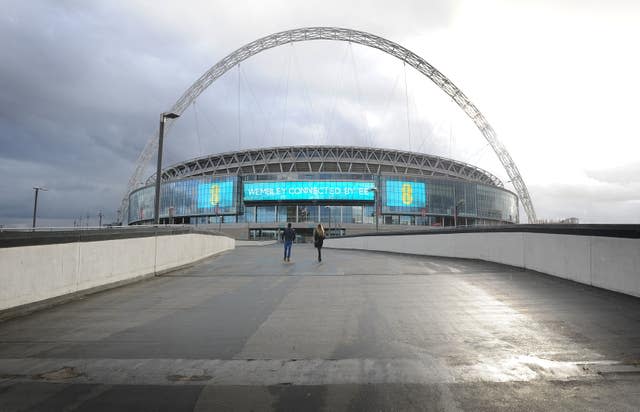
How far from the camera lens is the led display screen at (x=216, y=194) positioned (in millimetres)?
83938

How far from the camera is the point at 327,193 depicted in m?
80.7

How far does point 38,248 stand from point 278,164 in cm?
8742

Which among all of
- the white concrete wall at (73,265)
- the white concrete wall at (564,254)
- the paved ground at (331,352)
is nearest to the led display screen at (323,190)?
the white concrete wall at (564,254)

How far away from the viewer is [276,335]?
4.68 metres

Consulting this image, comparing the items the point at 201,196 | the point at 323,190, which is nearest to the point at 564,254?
the point at 323,190

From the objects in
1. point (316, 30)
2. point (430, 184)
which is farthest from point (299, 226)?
point (316, 30)

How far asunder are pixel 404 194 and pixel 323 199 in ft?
62.4

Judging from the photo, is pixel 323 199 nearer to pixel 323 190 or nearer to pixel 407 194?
pixel 323 190

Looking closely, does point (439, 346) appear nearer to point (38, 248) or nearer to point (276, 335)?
point (276, 335)

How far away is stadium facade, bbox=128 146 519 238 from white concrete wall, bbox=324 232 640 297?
6212 centimetres

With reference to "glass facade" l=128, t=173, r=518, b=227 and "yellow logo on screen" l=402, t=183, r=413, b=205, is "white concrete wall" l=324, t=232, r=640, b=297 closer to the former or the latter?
"glass facade" l=128, t=173, r=518, b=227

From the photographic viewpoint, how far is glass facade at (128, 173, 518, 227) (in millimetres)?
81062

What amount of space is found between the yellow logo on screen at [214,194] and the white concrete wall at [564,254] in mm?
74933

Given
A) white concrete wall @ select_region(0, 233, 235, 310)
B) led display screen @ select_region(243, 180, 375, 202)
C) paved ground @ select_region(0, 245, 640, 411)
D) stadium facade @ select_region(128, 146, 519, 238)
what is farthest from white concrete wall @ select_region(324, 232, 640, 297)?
led display screen @ select_region(243, 180, 375, 202)
